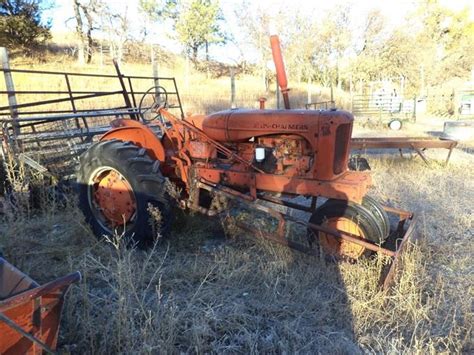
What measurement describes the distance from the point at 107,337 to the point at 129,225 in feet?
4.87

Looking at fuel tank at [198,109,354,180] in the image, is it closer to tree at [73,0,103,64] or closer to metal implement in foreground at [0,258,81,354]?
metal implement in foreground at [0,258,81,354]

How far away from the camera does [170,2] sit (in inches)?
1192

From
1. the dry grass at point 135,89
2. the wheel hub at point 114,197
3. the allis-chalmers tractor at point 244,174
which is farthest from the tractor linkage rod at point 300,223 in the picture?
the dry grass at point 135,89

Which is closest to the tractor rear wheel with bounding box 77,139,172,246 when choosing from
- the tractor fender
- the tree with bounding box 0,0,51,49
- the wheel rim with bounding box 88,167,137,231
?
the wheel rim with bounding box 88,167,137,231

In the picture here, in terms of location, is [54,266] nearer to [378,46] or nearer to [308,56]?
[308,56]

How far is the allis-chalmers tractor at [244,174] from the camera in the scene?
3320mm

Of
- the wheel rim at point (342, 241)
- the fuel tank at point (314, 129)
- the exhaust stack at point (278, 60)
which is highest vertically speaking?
the exhaust stack at point (278, 60)

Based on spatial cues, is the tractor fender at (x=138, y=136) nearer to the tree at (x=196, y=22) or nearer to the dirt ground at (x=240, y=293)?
the dirt ground at (x=240, y=293)

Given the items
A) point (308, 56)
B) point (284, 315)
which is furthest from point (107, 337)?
point (308, 56)

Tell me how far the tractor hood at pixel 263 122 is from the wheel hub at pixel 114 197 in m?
0.93

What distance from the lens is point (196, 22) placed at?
1193 inches

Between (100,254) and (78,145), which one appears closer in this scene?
(100,254)

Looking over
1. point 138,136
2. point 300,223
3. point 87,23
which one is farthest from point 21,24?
point 300,223

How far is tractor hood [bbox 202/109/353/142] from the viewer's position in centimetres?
333
